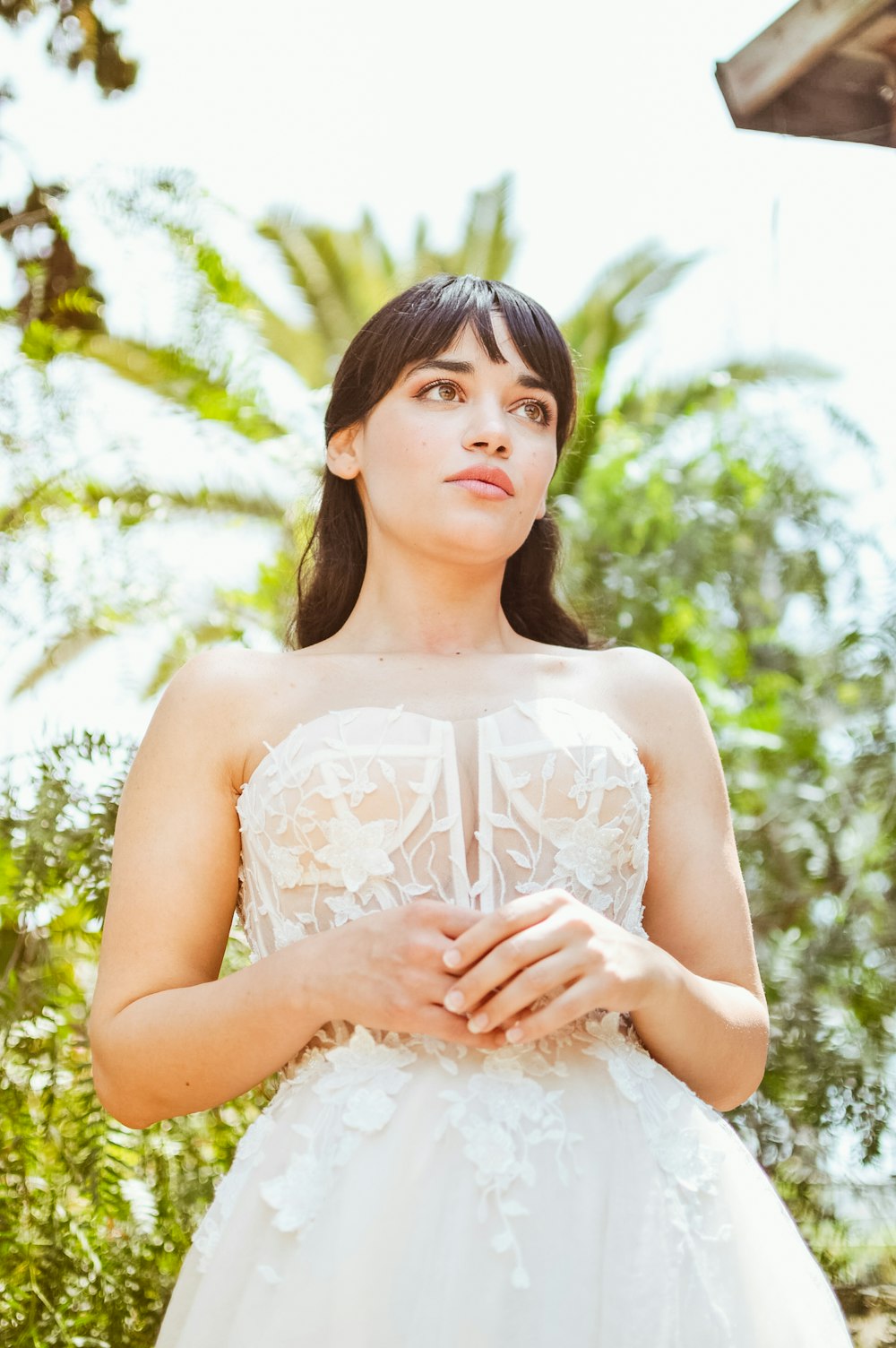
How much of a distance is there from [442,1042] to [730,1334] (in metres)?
0.48

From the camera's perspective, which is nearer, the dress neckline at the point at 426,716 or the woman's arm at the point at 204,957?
the woman's arm at the point at 204,957

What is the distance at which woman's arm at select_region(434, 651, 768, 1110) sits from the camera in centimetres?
154

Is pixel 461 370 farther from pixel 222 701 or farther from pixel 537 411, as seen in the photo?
pixel 222 701

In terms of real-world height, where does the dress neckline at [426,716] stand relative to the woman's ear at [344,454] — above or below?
below

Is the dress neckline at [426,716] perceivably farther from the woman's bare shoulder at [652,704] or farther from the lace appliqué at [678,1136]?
the lace appliqué at [678,1136]

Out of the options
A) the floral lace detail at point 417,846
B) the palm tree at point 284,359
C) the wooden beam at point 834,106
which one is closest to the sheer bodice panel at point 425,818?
the floral lace detail at point 417,846

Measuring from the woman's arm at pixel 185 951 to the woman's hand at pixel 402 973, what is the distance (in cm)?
6

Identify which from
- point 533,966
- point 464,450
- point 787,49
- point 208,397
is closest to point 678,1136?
point 533,966

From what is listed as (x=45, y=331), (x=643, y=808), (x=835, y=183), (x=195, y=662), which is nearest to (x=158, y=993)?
(x=195, y=662)

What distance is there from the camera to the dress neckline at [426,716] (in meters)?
1.90

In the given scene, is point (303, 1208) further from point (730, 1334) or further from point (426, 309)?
point (426, 309)

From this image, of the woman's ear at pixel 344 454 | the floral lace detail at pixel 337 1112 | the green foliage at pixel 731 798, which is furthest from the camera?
the green foliage at pixel 731 798

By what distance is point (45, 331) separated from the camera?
3164 mm

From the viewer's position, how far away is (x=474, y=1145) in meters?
1.57
